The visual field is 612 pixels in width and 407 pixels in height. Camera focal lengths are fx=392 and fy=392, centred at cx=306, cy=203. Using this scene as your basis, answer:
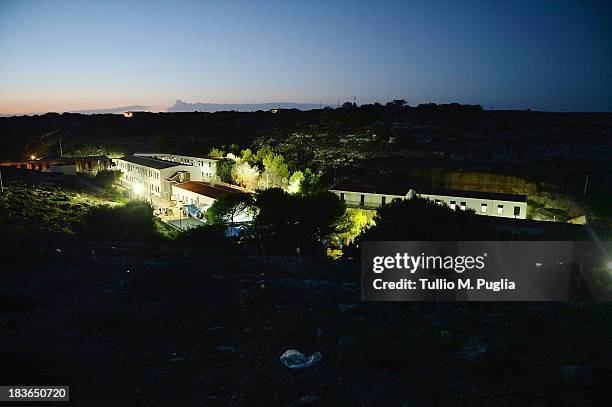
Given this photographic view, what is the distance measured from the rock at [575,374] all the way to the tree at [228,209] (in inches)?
963

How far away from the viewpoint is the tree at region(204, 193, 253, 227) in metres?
29.0

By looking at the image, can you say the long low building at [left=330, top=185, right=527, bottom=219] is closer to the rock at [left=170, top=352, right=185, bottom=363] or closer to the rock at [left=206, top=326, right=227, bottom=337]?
the rock at [left=206, top=326, right=227, bottom=337]

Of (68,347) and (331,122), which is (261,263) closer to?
(68,347)

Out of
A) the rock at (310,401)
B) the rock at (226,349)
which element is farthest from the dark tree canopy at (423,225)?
the rock at (310,401)

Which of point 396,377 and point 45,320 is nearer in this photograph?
point 396,377

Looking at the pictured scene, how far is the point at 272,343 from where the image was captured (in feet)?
24.5

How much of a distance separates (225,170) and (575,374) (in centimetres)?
4495

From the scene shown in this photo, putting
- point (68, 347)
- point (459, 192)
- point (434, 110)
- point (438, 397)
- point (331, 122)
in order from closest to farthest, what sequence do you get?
point (438, 397), point (68, 347), point (459, 192), point (331, 122), point (434, 110)

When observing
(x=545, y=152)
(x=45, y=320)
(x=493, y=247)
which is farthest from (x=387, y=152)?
(x=45, y=320)

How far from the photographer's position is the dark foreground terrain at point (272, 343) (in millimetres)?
5762

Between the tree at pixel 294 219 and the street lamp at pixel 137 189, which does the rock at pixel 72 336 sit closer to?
the tree at pixel 294 219

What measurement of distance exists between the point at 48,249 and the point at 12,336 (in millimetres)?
8136

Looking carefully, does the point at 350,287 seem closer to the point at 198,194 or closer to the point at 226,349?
the point at 226,349

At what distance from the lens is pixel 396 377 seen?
20.5 ft
